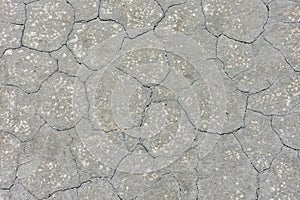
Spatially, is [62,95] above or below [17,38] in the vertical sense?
below

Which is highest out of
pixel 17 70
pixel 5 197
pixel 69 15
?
pixel 69 15

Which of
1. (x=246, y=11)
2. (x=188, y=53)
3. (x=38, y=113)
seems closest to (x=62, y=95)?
(x=38, y=113)

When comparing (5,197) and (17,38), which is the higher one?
(17,38)

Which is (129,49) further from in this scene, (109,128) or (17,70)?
(17,70)

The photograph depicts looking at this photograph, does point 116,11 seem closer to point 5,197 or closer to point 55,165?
point 55,165

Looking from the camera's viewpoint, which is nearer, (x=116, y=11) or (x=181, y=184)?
(x=181, y=184)

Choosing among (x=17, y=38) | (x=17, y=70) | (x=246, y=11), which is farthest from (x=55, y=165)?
(x=246, y=11)
